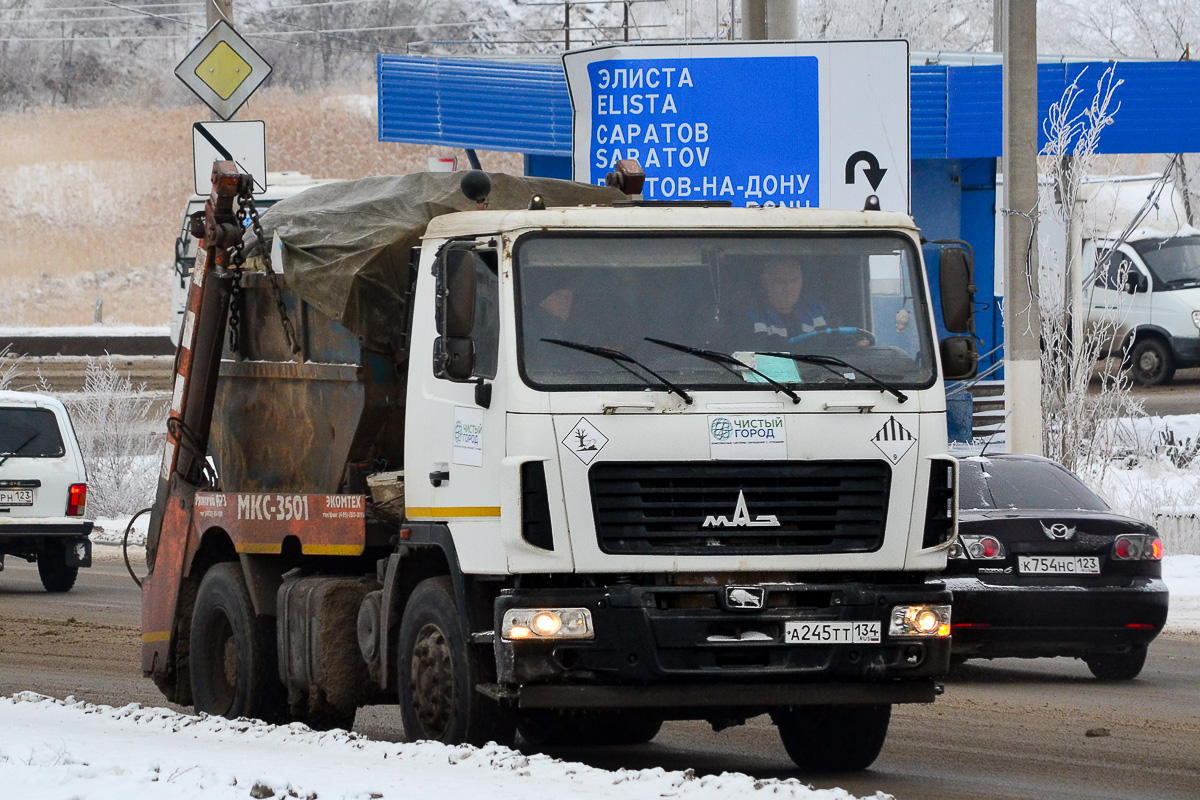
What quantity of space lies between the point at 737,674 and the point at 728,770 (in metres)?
1.08

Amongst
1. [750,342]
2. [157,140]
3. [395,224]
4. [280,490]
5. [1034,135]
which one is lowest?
[280,490]

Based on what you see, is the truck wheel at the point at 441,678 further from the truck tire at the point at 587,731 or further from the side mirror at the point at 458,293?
the side mirror at the point at 458,293

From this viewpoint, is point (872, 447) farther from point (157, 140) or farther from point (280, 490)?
point (157, 140)

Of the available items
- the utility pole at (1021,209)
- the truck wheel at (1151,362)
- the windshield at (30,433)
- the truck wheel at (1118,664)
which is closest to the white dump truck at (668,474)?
the truck wheel at (1118,664)

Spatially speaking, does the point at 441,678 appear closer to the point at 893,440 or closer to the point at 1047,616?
the point at 893,440

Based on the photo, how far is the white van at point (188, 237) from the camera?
20969mm

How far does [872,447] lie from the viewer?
7.50 m

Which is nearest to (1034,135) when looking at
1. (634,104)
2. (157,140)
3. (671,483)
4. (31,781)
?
(634,104)

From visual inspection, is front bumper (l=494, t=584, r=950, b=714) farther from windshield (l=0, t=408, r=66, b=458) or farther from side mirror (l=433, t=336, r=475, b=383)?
windshield (l=0, t=408, r=66, b=458)

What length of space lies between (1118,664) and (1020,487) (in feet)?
4.08

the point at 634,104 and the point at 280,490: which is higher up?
the point at 634,104

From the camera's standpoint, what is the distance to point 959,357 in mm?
7918

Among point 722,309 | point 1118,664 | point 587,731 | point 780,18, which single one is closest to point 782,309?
point 722,309

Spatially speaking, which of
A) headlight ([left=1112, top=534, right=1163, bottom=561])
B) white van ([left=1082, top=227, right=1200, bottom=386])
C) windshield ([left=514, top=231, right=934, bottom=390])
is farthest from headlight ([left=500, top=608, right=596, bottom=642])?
white van ([left=1082, top=227, right=1200, bottom=386])
